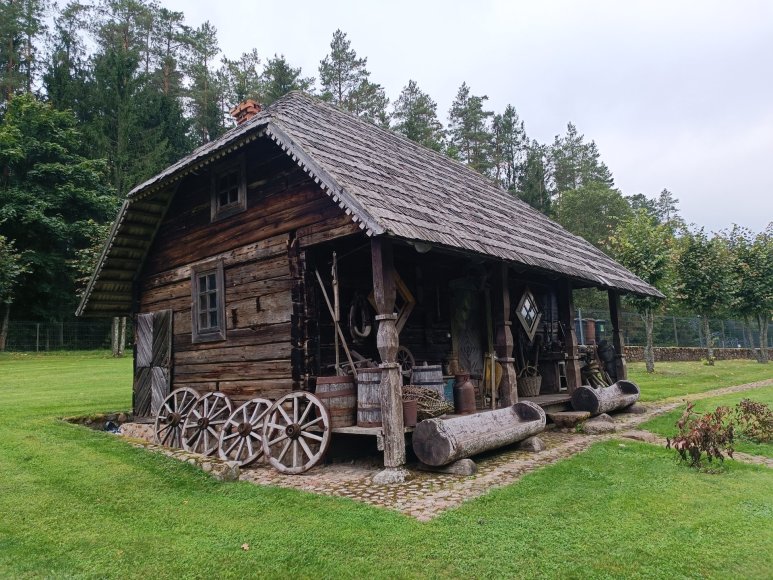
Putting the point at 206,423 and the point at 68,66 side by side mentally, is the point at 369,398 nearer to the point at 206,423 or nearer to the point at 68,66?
the point at 206,423

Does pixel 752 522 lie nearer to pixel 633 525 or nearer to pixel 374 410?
pixel 633 525

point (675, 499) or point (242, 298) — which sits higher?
point (242, 298)

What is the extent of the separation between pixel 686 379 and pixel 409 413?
16.1 metres

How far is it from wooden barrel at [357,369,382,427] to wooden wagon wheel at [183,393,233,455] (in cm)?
310

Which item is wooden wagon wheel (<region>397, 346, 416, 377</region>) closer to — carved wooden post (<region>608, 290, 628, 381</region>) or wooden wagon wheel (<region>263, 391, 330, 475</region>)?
wooden wagon wheel (<region>263, 391, 330, 475</region>)

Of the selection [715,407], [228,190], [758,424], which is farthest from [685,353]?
[228,190]

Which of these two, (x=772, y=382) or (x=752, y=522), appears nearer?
(x=752, y=522)

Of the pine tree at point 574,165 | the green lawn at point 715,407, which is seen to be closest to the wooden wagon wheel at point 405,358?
the green lawn at point 715,407

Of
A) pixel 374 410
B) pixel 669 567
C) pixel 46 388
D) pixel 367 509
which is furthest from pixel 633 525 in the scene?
pixel 46 388

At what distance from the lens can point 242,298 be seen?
31.9 ft

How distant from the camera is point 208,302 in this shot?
10.5 meters

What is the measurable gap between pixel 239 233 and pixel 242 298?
46.5 inches

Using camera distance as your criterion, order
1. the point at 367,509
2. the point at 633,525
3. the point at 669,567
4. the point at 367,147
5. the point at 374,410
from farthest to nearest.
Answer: the point at 367,147 < the point at 374,410 < the point at 367,509 < the point at 633,525 < the point at 669,567

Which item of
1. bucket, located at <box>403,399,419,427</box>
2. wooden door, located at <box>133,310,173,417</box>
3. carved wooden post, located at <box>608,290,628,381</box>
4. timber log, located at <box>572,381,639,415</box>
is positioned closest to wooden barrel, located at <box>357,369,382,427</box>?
bucket, located at <box>403,399,419,427</box>
